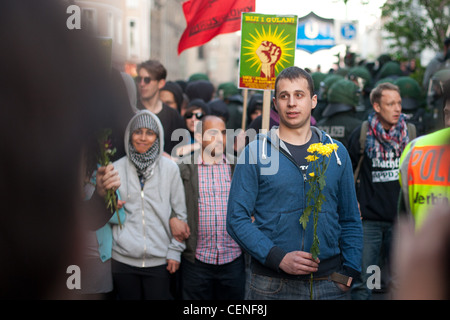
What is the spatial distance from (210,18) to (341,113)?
1.87 meters

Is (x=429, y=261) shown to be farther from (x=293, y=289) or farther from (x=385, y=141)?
(x=385, y=141)

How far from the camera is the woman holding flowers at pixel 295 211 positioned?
310 centimetres

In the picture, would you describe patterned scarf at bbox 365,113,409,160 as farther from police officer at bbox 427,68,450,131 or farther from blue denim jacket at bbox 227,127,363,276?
blue denim jacket at bbox 227,127,363,276

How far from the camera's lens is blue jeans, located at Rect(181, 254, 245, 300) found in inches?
186

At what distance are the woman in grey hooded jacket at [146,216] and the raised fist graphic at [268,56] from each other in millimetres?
1058

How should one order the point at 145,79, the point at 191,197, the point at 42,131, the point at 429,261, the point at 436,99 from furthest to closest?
the point at 436,99
the point at 145,79
the point at 191,197
the point at 429,261
the point at 42,131

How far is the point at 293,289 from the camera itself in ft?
10.6

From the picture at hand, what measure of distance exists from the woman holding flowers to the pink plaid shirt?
1.34m

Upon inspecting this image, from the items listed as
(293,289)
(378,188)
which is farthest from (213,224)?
(378,188)

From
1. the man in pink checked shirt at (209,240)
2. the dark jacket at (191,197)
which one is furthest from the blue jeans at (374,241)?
the dark jacket at (191,197)

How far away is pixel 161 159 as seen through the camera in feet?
15.8

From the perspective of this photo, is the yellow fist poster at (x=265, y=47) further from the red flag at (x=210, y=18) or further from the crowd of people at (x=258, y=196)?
the red flag at (x=210, y=18)

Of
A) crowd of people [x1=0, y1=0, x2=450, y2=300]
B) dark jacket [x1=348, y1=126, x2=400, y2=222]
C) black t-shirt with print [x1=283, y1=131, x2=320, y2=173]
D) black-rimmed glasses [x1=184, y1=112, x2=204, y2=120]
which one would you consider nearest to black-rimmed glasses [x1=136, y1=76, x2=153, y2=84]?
crowd of people [x1=0, y1=0, x2=450, y2=300]
